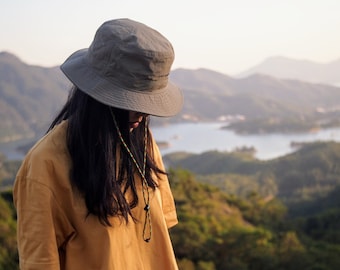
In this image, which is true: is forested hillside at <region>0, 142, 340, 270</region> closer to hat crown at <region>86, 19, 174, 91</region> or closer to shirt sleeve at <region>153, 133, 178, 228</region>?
shirt sleeve at <region>153, 133, 178, 228</region>

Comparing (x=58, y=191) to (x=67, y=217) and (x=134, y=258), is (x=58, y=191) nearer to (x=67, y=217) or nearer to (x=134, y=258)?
(x=67, y=217)

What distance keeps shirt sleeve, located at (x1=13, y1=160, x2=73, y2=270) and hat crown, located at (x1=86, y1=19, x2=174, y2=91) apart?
0.25 meters

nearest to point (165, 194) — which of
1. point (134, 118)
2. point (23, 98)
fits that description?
point (134, 118)

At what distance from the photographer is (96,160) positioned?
0.78 meters

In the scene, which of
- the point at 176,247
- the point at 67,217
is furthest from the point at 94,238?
the point at 176,247

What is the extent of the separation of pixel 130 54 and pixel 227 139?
178ft

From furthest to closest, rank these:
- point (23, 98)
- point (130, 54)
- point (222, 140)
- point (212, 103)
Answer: point (212, 103) < point (23, 98) < point (222, 140) < point (130, 54)

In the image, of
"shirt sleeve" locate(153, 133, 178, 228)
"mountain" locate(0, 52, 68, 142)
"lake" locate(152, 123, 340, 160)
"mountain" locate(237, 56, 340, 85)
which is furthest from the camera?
"mountain" locate(237, 56, 340, 85)

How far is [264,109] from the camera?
69.8 meters

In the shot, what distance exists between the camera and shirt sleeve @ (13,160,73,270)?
731mm

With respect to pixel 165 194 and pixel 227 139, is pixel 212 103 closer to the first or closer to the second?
pixel 227 139

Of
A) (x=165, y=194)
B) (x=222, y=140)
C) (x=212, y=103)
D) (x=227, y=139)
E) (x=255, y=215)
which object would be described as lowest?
(x=227, y=139)

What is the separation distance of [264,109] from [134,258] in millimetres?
71166

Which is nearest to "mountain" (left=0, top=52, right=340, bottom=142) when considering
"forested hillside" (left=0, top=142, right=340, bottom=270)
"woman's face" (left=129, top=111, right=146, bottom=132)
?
"forested hillside" (left=0, top=142, right=340, bottom=270)
